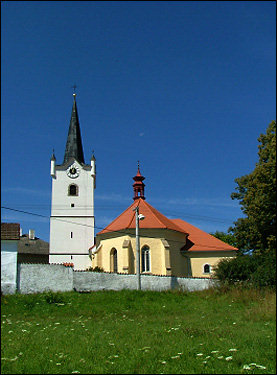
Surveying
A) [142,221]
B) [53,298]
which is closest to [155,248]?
[142,221]

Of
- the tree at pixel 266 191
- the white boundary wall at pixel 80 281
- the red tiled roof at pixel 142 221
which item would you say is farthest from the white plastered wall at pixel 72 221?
the tree at pixel 266 191

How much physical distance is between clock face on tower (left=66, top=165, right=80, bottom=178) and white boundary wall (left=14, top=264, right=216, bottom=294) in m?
22.9

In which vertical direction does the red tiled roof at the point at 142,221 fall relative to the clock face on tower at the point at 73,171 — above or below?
below

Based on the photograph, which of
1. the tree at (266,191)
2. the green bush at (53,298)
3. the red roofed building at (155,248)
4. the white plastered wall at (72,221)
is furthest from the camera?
the white plastered wall at (72,221)

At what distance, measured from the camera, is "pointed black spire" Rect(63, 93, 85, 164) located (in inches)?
1860

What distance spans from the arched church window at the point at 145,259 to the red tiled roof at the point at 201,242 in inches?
174

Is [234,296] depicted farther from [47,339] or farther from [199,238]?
[199,238]

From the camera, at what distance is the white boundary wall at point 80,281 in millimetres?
22047

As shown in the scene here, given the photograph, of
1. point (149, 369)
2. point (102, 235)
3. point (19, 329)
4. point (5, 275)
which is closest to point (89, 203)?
point (102, 235)

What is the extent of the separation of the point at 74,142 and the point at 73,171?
456 centimetres

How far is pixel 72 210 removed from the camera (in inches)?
1722

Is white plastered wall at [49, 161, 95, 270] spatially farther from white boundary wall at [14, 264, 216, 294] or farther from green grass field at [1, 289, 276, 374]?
green grass field at [1, 289, 276, 374]

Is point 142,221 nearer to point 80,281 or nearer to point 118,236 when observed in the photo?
point 118,236

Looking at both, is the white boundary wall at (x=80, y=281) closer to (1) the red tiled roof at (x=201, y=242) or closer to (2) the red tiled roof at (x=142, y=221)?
(2) the red tiled roof at (x=142, y=221)
